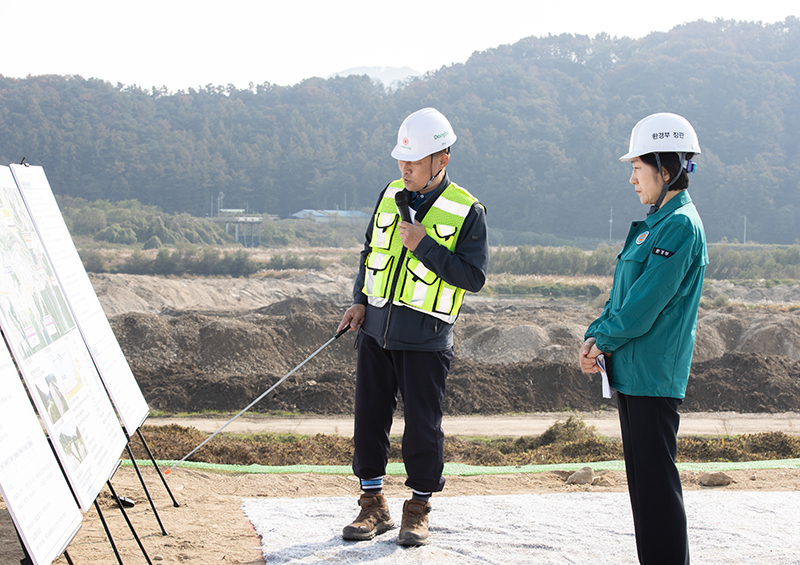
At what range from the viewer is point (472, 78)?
109250 mm

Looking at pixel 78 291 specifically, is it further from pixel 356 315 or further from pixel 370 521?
pixel 370 521

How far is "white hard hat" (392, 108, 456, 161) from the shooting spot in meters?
3.41

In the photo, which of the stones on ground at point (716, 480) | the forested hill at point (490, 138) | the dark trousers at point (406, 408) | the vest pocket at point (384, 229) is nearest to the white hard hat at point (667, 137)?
the vest pocket at point (384, 229)

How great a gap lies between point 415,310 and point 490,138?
87206 mm

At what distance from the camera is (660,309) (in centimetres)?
251

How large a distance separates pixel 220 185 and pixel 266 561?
8886 cm

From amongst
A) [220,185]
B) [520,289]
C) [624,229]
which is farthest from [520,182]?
[520,289]

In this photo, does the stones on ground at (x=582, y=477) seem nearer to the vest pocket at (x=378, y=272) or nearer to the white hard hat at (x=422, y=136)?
the vest pocket at (x=378, y=272)

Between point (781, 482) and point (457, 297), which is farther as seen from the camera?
point (781, 482)

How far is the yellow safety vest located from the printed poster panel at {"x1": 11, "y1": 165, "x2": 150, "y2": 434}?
143 cm

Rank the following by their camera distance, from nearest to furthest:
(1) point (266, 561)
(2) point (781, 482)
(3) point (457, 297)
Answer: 1. (1) point (266, 561)
2. (3) point (457, 297)
3. (2) point (781, 482)

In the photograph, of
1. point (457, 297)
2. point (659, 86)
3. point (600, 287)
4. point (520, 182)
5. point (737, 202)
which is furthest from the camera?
point (659, 86)

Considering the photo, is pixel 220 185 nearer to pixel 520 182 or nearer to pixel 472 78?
pixel 520 182

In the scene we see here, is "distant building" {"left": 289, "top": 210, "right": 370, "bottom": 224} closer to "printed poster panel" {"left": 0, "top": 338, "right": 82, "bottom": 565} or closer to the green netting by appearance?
the green netting
